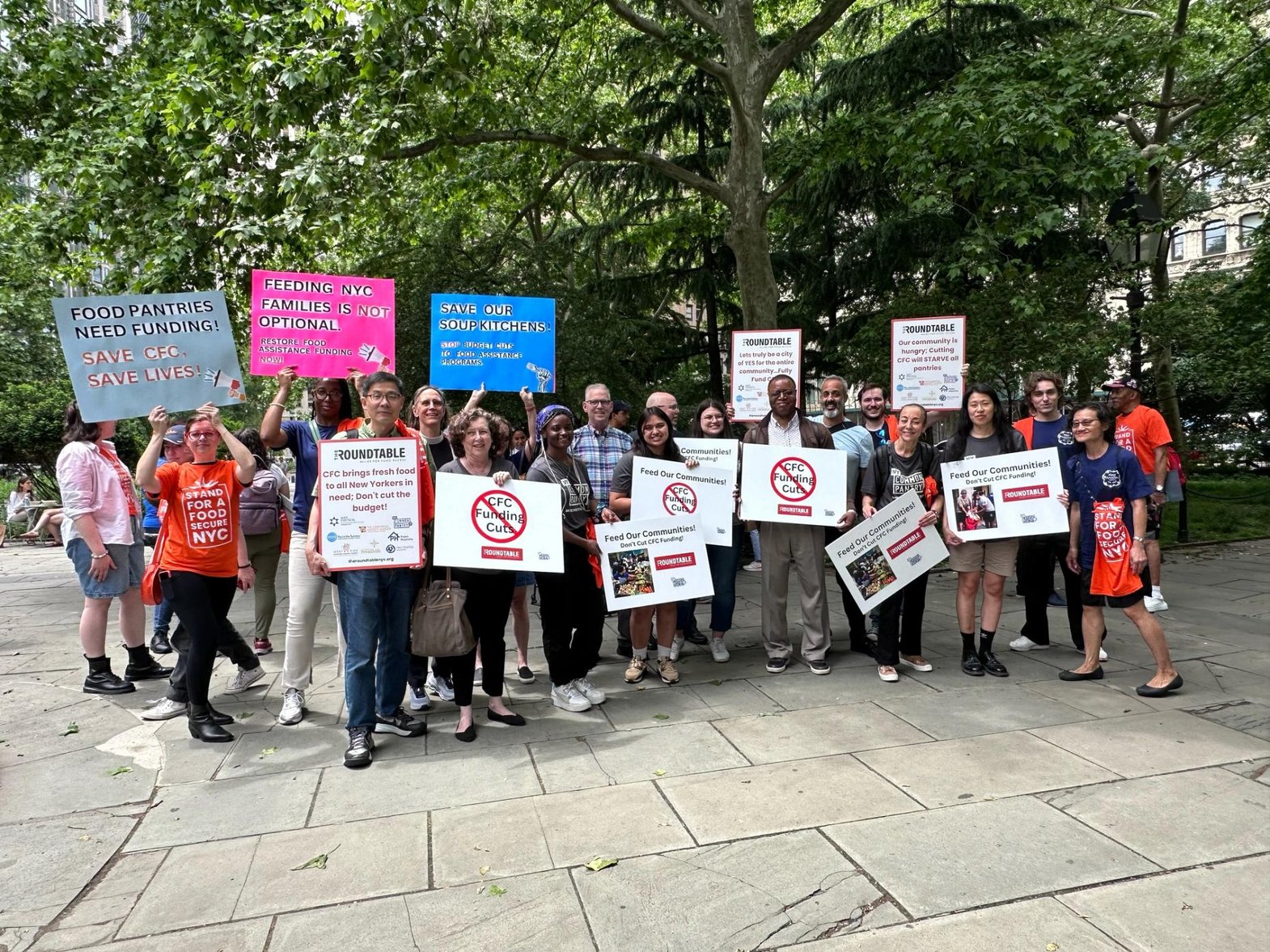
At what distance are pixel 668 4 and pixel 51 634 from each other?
1142cm

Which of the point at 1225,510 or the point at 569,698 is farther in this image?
the point at 1225,510

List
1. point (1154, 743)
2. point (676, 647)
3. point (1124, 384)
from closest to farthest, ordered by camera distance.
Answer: point (1154, 743) → point (676, 647) → point (1124, 384)

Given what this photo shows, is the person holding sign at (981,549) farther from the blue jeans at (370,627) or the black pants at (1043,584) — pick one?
the blue jeans at (370,627)

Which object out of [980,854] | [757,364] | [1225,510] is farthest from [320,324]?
[1225,510]

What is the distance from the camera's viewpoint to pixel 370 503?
4559 millimetres

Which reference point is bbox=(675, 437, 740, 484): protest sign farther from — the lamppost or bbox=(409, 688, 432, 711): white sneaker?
the lamppost

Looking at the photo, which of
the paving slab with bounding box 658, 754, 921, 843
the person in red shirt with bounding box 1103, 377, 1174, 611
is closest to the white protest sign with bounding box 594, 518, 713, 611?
the paving slab with bounding box 658, 754, 921, 843

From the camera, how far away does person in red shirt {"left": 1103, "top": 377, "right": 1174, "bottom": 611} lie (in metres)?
7.07

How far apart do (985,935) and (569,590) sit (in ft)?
9.84

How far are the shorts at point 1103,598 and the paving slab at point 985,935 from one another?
2.81 meters

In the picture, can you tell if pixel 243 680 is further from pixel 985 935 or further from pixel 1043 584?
pixel 1043 584

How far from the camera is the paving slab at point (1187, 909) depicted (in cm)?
278

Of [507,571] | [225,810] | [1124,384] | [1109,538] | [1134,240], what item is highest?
[1134,240]

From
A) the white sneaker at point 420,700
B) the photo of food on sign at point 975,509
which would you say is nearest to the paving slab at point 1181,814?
the photo of food on sign at point 975,509
